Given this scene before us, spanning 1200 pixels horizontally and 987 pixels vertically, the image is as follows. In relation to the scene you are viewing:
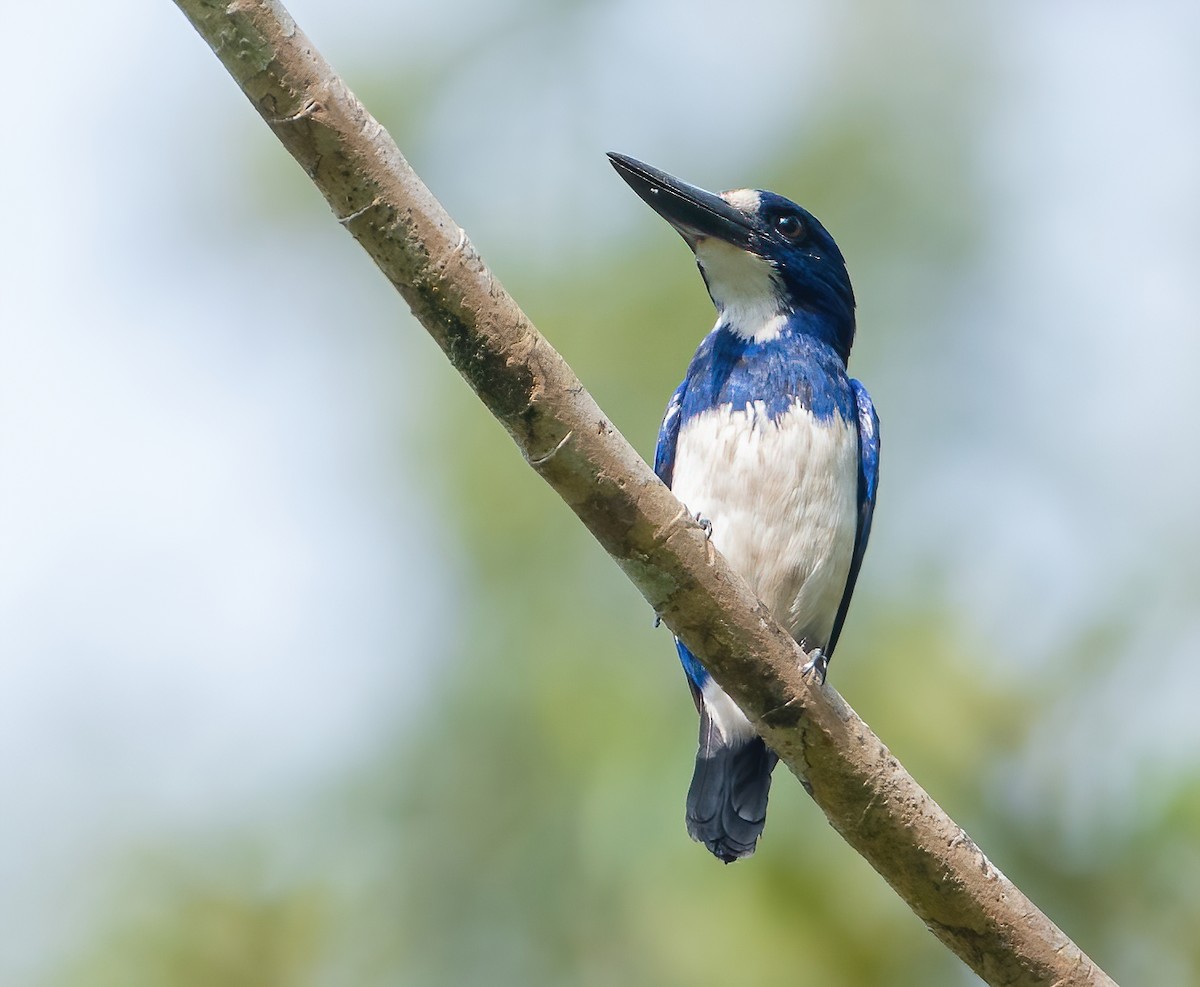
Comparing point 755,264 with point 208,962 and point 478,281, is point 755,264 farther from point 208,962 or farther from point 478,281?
point 208,962

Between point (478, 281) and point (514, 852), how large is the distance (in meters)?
4.75

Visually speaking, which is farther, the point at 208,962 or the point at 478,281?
the point at 208,962

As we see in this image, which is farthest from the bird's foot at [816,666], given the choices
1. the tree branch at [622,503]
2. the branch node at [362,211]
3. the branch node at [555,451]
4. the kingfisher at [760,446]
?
the branch node at [362,211]

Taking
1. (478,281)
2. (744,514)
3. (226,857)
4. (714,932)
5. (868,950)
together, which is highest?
(226,857)

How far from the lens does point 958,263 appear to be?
8992 millimetres

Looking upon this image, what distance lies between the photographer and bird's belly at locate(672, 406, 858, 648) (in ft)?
13.4

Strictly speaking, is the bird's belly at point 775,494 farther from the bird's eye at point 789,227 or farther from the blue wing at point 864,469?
the bird's eye at point 789,227

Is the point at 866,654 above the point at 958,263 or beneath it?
beneath

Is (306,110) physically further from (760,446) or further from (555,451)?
(760,446)

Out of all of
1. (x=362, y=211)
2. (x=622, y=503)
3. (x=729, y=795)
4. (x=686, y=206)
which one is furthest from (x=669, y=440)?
(x=362, y=211)

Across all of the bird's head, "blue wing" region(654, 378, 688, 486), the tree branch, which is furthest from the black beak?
the tree branch

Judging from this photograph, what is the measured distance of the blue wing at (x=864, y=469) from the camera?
14.4 feet

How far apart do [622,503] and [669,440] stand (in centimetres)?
144

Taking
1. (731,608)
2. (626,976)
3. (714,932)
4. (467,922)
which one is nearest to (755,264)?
(731,608)
